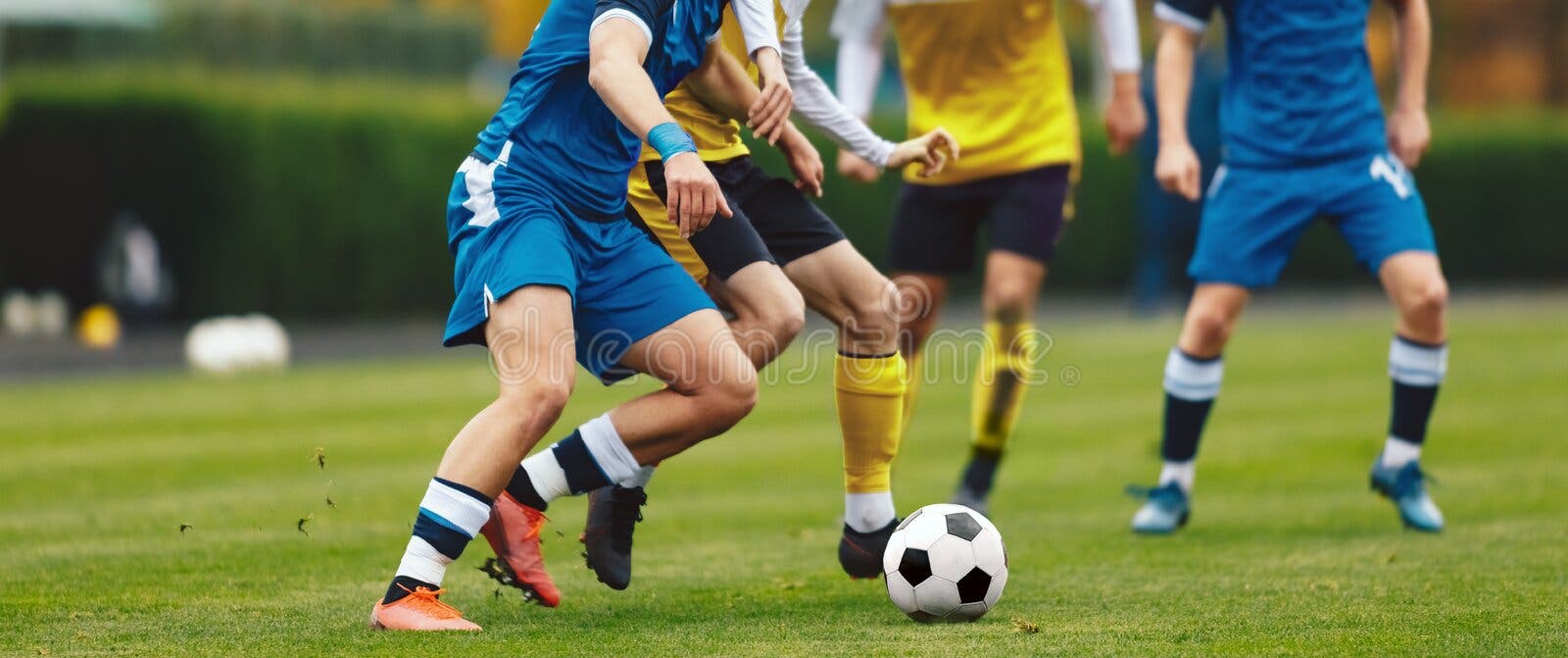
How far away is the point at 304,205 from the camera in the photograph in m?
21.3

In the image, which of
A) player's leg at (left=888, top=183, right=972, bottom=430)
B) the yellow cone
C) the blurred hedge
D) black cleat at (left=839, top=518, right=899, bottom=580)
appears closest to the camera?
black cleat at (left=839, top=518, right=899, bottom=580)

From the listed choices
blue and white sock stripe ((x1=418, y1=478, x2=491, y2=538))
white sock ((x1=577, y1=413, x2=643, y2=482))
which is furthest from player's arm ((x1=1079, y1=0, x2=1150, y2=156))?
blue and white sock stripe ((x1=418, y1=478, x2=491, y2=538))

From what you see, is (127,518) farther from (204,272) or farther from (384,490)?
(204,272)

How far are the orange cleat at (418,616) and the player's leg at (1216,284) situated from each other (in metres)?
3.10

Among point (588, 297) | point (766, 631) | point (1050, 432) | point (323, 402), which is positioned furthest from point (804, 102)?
point (323, 402)

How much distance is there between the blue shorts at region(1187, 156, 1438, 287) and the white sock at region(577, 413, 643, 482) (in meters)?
2.59

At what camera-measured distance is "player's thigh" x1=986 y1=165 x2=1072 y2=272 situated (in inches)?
280

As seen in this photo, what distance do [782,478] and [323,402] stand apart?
17.1 feet

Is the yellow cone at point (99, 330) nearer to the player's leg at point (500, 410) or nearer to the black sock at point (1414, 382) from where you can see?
the black sock at point (1414, 382)

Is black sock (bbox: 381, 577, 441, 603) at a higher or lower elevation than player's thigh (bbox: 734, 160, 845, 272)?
lower

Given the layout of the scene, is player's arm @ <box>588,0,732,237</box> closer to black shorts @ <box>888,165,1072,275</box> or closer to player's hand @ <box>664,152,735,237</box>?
player's hand @ <box>664,152,735,237</box>

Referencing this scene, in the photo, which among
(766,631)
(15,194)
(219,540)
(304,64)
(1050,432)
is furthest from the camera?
(304,64)

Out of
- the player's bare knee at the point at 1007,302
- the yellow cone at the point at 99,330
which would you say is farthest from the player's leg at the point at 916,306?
the yellow cone at the point at 99,330

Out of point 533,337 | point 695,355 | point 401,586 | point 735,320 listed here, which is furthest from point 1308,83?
point 401,586
